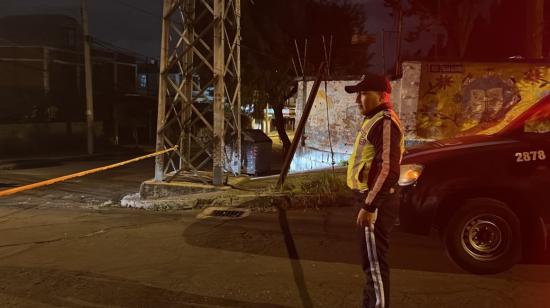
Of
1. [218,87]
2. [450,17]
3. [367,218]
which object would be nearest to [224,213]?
[218,87]

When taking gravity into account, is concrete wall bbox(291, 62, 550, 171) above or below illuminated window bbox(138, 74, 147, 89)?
below

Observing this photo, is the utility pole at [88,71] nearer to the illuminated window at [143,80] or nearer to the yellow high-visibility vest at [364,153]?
the illuminated window at [143,80]

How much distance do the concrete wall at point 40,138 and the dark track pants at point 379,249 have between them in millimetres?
26136

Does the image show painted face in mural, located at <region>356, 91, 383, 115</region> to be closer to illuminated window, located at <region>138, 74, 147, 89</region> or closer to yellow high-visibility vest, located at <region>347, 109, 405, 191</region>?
yellow high-visibility vest, located at <region>347, 109, 405, 191</region>

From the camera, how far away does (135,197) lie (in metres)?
11.7

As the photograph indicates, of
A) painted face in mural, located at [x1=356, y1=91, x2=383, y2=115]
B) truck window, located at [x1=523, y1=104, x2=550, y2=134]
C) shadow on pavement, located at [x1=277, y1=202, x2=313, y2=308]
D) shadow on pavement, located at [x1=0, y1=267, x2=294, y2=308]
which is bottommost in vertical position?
shadow on pavement, located at [x1=0, y1=267, x2=294, y2=308]

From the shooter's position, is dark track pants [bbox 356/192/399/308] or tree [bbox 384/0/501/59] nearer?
dark track pants [bbox 356/192/399/308]

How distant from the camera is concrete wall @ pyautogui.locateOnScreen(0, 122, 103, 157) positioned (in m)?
26.7

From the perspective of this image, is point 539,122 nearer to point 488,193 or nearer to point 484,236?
point 488,193

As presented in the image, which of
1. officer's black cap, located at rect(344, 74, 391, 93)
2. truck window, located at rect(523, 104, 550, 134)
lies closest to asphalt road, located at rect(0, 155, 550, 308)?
truck window, located at rect(523, 104, 550, 134)

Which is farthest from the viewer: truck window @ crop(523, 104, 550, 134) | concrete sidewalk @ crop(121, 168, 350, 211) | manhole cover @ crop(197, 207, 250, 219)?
concrete sidewalk @ crop(121, 168, 350, 211)

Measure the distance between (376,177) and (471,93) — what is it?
796 centimetres

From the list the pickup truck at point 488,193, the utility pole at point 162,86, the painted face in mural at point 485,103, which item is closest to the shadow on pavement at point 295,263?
the pickup truck at point 488,193

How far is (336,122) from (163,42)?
544cm
